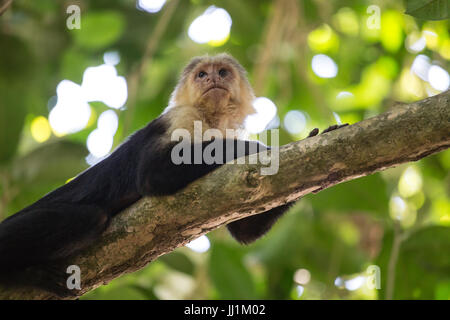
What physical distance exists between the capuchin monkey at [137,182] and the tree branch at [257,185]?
0.53 ft

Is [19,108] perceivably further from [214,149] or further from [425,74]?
[425,74]

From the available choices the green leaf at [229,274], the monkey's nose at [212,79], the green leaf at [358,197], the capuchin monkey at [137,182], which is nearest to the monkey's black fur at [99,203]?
the capuchin monkey at [137,182]

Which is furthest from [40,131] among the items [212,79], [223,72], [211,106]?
[211,106]

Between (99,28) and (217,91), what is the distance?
2.71m

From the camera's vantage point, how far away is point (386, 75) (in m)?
8.18

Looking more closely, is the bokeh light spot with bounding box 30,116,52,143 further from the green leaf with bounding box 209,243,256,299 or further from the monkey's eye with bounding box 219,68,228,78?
the green leaf with bounding box 209,243,256,299

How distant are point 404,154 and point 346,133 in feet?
1.06

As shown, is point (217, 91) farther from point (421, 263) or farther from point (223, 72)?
point (421, 263)

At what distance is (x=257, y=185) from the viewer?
9.78ft

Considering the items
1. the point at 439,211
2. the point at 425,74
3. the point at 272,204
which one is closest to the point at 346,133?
the point at 272,204

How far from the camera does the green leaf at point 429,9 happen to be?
2.97 metres

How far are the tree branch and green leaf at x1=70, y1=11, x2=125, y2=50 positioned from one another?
4.05 m

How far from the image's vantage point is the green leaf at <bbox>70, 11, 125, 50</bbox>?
6785mm
